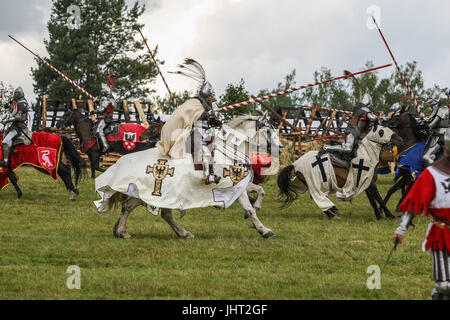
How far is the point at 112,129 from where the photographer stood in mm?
20453

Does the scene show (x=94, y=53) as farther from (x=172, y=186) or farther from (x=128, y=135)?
(x=172, y=186)

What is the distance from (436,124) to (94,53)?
28762mm

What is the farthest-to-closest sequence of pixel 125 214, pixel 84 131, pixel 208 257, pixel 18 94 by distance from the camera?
1. pixel 84 131
2. pixel 18 94
3. pixel 125 214
4. pixel 208 257

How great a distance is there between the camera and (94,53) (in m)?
38.7

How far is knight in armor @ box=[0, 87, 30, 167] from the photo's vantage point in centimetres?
1445

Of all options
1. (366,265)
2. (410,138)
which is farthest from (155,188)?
(410,138)

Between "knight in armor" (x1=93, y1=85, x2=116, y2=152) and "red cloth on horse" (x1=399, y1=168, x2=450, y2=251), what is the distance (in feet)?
49.4

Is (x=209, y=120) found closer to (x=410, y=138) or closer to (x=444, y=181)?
(x=444, y=181)

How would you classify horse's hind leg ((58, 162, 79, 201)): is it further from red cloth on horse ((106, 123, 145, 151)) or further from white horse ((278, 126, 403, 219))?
red cloth on horse ((106, 123, 145, 151))

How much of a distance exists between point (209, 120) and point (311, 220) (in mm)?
3901

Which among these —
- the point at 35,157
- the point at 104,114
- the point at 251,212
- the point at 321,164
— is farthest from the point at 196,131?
the point at 104,114

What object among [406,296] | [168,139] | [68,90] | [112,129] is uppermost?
[68,90]

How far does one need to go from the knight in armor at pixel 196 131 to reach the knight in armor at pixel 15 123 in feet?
19.4

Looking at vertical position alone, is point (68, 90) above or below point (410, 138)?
above
